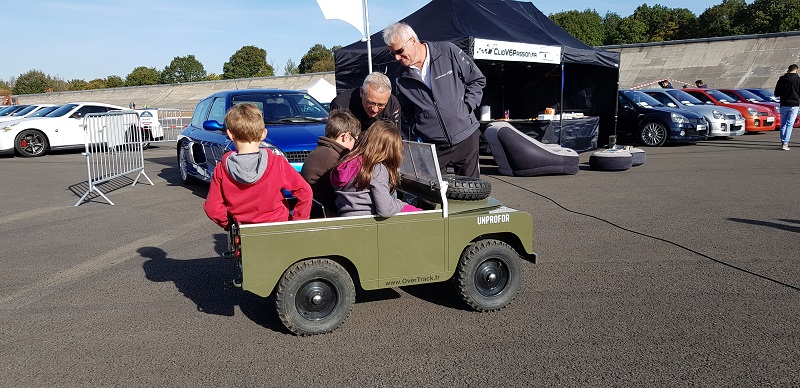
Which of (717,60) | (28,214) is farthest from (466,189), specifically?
(717,60)

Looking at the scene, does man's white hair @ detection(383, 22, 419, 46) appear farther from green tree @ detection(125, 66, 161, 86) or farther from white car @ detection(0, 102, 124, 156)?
green tree @ detection(125, 66, 161, 86)

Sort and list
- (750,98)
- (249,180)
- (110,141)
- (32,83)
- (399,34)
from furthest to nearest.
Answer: (32,83) → (750,98) → (110,141) → (399,34) → (249,180)

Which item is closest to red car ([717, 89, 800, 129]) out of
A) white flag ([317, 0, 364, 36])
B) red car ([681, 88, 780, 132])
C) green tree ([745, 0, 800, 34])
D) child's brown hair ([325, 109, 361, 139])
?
red car ([681, 88, 780, 132])

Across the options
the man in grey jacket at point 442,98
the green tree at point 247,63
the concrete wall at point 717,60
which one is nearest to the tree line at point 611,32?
the green tree at point 247,63

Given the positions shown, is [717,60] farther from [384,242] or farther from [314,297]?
[314,297]

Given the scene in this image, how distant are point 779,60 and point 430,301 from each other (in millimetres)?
34640

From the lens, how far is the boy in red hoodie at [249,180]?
383 cm

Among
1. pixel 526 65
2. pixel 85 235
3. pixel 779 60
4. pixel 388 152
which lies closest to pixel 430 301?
pixel 388 152

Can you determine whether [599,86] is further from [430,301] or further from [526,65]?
[430,301]

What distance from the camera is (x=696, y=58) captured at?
35.4 meters

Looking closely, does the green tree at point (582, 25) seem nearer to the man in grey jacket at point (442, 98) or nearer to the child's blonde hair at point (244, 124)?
the man in grey jacket at point (442, 98)

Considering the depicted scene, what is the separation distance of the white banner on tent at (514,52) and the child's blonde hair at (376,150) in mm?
8070

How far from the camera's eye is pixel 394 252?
3.90 meters

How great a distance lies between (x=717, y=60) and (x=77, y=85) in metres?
58.2
